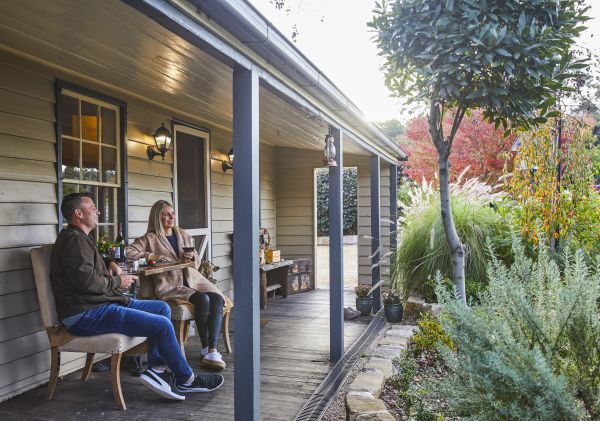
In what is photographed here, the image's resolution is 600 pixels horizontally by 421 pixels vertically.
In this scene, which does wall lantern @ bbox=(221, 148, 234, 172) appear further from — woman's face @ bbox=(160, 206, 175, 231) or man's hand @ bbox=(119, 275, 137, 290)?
man's hand @ bbox=(119, 275, 137, 290)

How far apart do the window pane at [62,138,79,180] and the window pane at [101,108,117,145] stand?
35 centimetres

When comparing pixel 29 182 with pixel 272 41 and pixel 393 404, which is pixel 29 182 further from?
pixel 393 404

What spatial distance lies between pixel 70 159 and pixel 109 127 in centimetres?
54

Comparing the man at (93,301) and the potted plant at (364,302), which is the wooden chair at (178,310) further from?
the potted plant at (364,302)

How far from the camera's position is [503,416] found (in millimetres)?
1988

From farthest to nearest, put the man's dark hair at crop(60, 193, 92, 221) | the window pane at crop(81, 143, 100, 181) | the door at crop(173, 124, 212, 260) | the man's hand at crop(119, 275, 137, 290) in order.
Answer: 1. the door at crop(173, 124, 212, 260)
2. the window pane at crop(81, 143, 100, 181)
3. the man's hand at crop(119, 275, 137, 290)
4. the man's dark hair at crop(60, 193, 92, 221)

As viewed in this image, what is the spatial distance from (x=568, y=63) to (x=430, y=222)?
107 inches

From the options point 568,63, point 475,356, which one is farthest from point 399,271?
point 475,356

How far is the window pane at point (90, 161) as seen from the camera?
381cm

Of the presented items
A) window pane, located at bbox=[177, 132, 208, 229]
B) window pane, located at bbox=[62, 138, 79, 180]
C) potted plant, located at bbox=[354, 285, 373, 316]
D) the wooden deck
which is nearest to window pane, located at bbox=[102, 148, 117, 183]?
window pane, located at bbox=[62, 138, 79, 180]

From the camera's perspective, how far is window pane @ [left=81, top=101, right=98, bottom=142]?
12.5ft

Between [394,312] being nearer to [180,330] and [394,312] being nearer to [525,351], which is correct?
[180,330]

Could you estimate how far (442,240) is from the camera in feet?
18.3

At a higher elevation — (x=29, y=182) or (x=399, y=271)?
(x=29, y=182)
